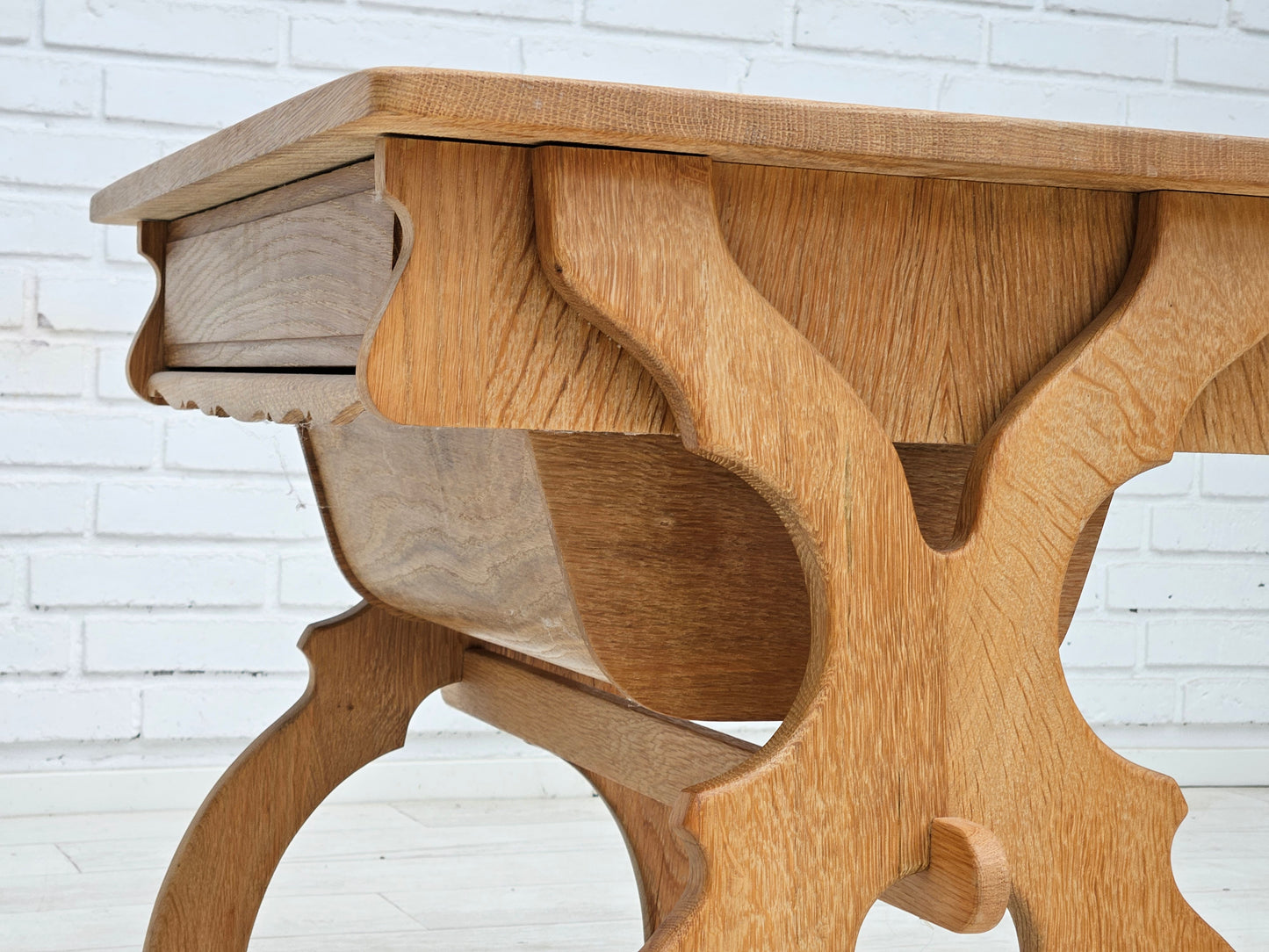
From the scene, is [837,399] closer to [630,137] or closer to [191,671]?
[630,137]

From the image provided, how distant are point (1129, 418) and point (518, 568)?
354 millimetres

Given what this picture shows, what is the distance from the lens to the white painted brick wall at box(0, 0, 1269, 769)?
1913 millimetres

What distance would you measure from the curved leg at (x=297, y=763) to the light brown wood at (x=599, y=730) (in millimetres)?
59

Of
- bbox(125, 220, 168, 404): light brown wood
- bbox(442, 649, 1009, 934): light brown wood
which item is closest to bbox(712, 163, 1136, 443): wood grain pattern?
bbox(442, 649, 1009, 934): light brown wood

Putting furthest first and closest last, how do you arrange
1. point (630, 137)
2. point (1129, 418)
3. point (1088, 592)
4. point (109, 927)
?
point (1088, 592) < point (109, 927) < point (1129, 418) < point (630, 137)

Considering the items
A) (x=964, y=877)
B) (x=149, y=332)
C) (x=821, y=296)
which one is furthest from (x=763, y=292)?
(x=149, y=332)

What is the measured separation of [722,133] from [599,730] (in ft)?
1.82

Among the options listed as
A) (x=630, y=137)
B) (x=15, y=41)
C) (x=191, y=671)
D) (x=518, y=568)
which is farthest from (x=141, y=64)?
(x=630, y=137)

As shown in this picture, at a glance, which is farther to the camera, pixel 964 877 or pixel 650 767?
pixel 650 767

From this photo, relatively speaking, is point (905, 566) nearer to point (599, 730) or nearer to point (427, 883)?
point (599, 730)

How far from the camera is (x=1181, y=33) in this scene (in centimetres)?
233

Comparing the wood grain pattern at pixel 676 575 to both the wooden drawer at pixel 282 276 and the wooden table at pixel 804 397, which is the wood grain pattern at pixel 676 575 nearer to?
the wooden table at pixel 804 397

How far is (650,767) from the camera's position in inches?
41.1

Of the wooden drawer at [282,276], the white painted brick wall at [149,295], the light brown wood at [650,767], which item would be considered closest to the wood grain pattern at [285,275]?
the wooden drawer at [282,276]
